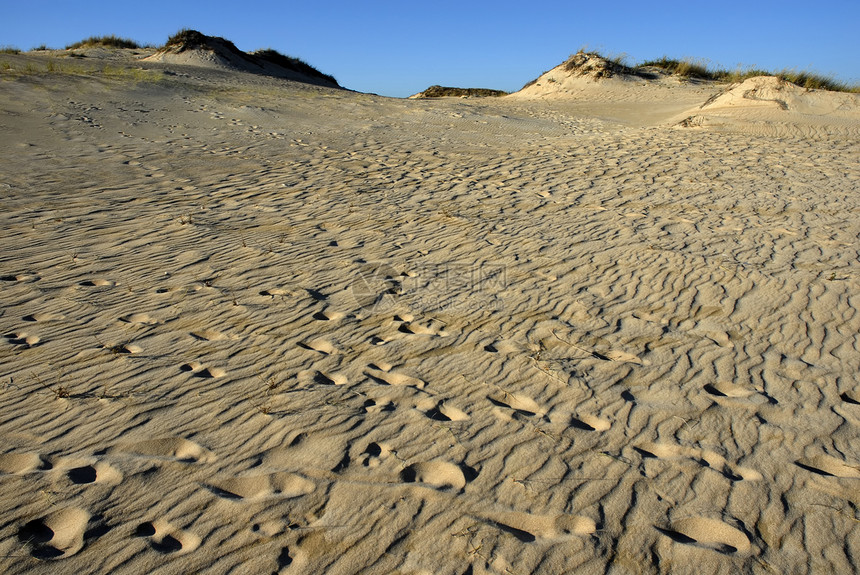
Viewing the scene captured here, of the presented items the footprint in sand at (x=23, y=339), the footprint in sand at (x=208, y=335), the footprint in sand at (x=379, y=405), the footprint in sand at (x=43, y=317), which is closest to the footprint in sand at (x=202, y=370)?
the footprint in sand at (x=208, y=335)

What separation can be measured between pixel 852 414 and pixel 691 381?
0.84m

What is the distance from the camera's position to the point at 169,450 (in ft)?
9.07

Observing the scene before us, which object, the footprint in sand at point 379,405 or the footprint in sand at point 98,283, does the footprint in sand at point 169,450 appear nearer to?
the footprint in sand at point 379,405

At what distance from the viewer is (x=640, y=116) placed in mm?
16047

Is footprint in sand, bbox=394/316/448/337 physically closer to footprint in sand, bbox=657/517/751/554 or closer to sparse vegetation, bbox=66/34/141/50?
footprint in sand, bbox=657/517/751/554

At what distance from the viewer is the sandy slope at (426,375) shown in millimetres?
2359

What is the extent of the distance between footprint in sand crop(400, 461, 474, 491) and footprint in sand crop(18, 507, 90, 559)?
1374 mm

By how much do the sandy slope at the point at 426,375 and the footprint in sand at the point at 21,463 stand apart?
0.04ft

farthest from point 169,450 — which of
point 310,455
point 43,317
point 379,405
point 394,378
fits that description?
point 43,317

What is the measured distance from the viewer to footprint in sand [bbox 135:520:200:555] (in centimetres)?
225

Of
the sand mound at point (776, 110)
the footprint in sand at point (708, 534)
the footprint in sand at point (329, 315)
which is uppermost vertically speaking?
the sand mound at point (776, 110)

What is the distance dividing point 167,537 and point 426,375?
5.47 ft

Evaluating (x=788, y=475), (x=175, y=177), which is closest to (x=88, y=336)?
(x=788, y=475)

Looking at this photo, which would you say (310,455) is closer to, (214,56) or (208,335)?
(208,335)
